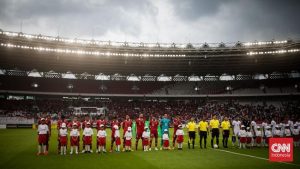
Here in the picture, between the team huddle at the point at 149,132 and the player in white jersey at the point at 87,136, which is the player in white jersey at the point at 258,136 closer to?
the team huddle at the point at 149,132

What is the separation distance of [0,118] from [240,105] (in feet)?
157

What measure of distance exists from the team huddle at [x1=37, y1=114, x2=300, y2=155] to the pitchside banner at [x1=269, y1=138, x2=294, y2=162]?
20.0ft

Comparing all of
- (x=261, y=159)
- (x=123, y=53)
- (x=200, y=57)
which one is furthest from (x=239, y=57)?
(x=261, y=159)

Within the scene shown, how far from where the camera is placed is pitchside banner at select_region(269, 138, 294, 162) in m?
12.3

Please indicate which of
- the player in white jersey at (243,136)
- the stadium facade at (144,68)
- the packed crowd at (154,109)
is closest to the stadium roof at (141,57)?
the stadium facade at (144,68)

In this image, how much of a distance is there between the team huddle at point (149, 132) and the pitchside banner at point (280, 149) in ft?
20.0

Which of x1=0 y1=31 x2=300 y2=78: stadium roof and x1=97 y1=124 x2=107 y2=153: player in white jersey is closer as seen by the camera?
x1=97 y1=124 x2=107 y2=153: player in white jersey

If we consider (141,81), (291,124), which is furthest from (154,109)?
(291,124)

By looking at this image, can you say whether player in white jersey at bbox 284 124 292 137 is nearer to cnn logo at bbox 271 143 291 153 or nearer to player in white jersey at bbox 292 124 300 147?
player in white jersey at bbox 292 124 300 147

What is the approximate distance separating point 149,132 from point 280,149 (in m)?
8.71

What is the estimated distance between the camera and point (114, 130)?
1825cm

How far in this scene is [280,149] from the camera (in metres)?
12.9

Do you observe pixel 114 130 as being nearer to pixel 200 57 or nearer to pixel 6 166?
pixel 6 166

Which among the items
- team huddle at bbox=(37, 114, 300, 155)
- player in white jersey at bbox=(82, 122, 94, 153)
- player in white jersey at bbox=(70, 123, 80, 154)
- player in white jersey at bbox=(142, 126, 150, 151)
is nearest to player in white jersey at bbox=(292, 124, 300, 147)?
team huddle at bbox=(37, 114, 300, 155)
